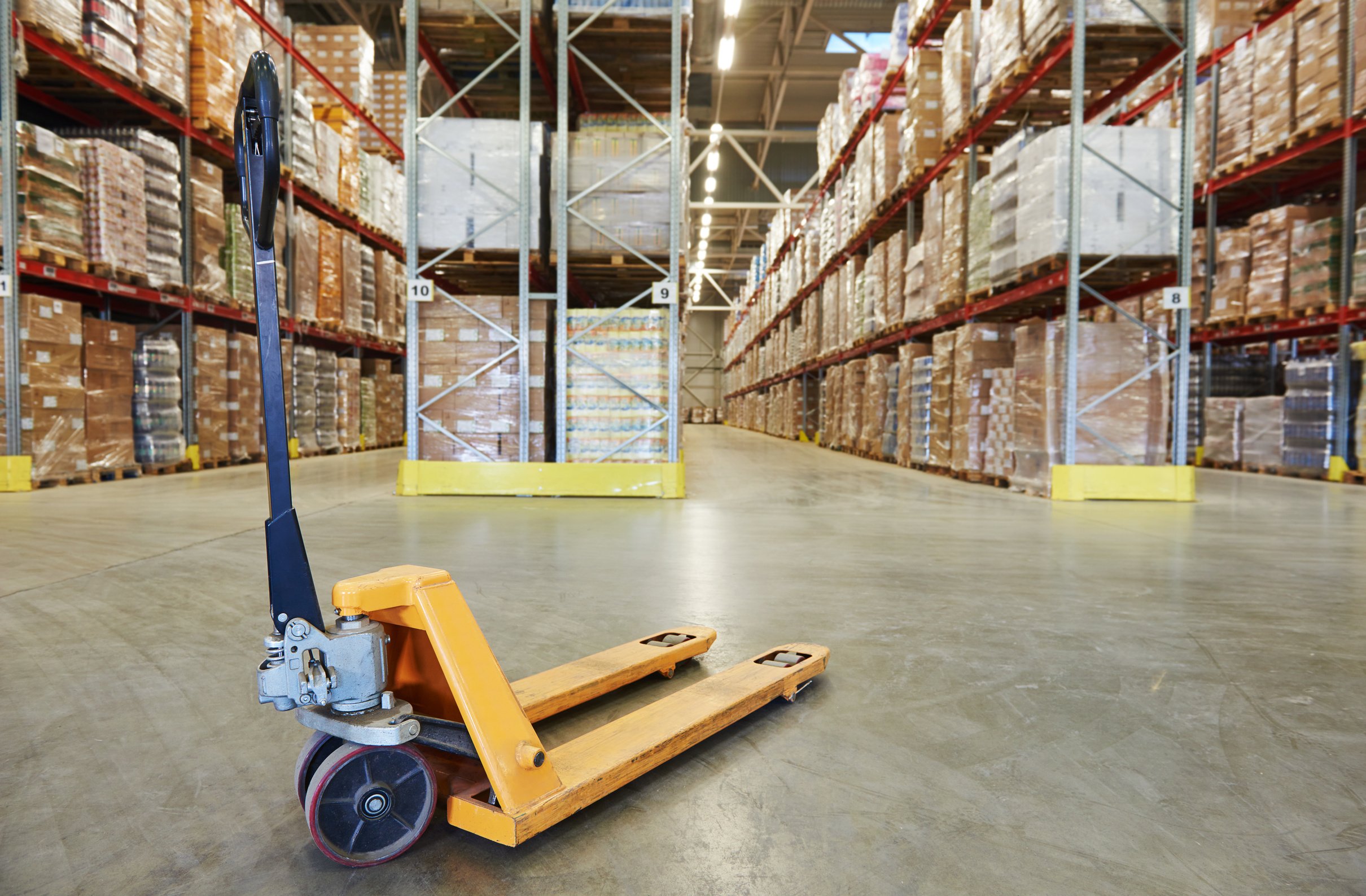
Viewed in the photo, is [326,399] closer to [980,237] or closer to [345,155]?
[345,155]

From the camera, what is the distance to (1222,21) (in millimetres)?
9391

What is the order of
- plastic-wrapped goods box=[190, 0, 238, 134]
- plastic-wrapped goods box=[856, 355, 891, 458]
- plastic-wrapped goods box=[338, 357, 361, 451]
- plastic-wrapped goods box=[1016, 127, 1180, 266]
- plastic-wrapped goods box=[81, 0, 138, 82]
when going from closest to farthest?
1. plastic-wrapped goods box=[1016, 127, 1180, 266]
2. plastic-wrapped goods box=[81, 0, 138, 82]
3. plastic-wrapped goods box=[190, 0, 238, 134]
4. plastic-wrapped goods box=[856, 355, 891, 458]
5. plastic-wrapped goods box=[338, 357, 361, 451]

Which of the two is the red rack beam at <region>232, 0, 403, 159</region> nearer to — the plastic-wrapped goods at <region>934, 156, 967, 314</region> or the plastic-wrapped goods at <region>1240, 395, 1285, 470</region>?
the plastic-wrapped goods at <region>934, 156, 967, 314</region>

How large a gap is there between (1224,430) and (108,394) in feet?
41.7

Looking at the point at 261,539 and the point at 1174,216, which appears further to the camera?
the point at 1174,216

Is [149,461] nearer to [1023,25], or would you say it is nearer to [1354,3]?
[1023,25]

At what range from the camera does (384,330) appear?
13.4 meters

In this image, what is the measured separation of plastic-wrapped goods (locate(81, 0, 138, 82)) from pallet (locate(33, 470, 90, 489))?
3.76 m

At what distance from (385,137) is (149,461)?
7948 millimetres

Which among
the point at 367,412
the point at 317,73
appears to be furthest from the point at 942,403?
the point at 317,73

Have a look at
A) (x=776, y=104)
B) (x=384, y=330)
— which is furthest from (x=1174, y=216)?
(x=776, y=104)

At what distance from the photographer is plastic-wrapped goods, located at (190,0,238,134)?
331 inches

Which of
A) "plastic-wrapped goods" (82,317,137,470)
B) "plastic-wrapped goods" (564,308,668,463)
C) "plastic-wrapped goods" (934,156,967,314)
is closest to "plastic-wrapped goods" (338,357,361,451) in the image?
"plastic-wrapped goods" (82,317,137,470)

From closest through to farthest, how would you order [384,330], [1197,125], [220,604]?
[220,604] < [1197,125] < [384,330]
